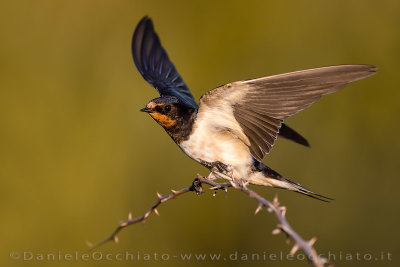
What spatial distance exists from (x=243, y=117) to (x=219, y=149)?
0.68 ft

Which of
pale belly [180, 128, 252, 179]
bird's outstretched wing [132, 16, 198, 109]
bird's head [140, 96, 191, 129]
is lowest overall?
pale belly [180, 128, 252, 179]

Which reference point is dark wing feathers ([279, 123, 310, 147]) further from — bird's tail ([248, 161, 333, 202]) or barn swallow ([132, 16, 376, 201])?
bird's tail ([248, 161, 333, 202])

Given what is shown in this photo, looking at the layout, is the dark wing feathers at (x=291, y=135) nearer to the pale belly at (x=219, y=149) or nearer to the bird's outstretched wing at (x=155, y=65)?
the pale belly at (x=219, y=149)

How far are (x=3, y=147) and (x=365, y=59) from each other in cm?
277

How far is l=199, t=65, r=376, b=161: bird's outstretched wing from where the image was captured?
2170mm

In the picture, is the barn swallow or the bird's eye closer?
the barn swallow

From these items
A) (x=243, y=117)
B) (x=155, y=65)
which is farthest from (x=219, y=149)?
(x=155, y=65)

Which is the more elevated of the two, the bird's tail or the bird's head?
the bird's head

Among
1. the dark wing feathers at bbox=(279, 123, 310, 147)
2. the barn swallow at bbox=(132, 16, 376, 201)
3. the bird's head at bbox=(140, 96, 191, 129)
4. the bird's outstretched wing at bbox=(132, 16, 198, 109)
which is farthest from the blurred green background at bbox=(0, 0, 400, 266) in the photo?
the bird's head at bbox=(140, 96, 191, 129)

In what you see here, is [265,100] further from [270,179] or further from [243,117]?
[270,179]

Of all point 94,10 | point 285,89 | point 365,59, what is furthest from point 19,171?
point 365,59

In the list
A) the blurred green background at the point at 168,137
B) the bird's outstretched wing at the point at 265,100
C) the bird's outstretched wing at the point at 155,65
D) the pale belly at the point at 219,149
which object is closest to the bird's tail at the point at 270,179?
the pale belly at the point at 219,149

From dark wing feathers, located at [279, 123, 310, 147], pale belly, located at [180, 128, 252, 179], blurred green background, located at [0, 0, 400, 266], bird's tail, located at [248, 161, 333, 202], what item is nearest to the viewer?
pale belly, located at [180, 128, 252, 179]

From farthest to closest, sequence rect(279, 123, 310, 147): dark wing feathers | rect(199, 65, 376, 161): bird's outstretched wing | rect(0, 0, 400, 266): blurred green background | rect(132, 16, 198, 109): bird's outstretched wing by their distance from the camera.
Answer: rect(0, 0, 400, 266): blurred green background → rect(132, 16, 198, 109): bird's outstretched wing → rect(279, 123, 310, 147): dark wing feathers → rect(199, 65, 376, 161): bird's outstretched wing
